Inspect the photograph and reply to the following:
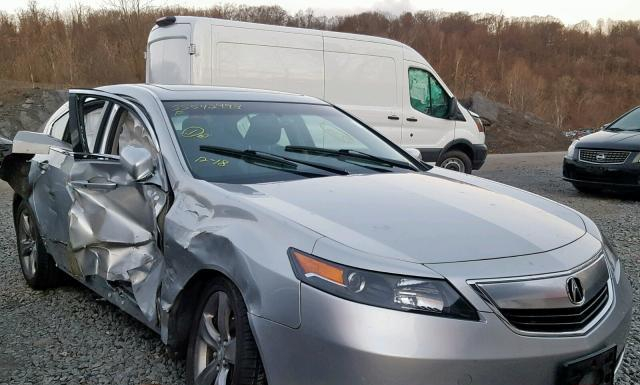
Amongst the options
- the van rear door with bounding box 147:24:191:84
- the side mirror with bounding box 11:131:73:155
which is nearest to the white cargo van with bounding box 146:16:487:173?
the van rear door with bounding box 147:24:191:84

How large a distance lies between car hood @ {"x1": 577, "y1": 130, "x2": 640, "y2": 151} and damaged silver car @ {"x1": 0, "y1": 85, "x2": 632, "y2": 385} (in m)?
6.78

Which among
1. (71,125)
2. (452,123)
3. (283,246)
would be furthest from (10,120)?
(283,246)

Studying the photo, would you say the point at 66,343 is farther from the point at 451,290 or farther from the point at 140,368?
the point at 451,290

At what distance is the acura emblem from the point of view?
91.7 inches

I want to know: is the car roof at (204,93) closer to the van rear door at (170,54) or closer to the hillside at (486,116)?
the van rear door at (170,54)

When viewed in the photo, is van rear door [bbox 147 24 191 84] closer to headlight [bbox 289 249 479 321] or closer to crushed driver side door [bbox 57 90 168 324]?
crushed driver side door [bbox 57 90 168 324]

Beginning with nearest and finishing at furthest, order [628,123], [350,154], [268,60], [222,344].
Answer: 1. [222,344]
2. [350,154]
3. [268,60]
4. [628,123]

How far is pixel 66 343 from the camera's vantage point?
151 inches

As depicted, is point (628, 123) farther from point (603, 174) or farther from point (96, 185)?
point (96, 185)

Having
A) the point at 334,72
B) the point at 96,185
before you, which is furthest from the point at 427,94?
the point at 96,185

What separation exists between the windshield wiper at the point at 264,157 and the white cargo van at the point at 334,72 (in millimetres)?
5300

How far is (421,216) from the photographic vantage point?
2.69 m

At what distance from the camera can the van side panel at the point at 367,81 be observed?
9.69m

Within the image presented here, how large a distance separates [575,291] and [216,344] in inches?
58.6
